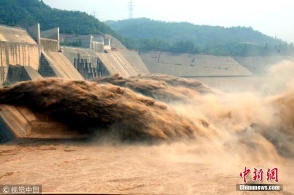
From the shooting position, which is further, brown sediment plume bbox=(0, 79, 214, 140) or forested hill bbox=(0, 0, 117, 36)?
forested hill bbox=(0, 0, 117, 36)

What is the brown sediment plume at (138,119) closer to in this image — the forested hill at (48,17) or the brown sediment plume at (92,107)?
the brown sediment plume at (92,107)

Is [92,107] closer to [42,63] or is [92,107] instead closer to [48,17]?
[42,63]

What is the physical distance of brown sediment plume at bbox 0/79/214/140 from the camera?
10.7 metres

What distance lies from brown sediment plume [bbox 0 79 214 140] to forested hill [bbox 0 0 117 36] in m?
67.1

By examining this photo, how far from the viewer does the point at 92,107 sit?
428 inches

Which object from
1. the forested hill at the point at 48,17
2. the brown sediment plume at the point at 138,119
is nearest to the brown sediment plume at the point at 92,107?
the brown sediment plume at the point at 138,119

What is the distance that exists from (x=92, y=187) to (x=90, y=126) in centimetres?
447

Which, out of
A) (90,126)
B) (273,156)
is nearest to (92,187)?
(90,126)

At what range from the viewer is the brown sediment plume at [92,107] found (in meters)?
10.7

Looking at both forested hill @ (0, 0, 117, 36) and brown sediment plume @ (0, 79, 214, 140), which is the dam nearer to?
brown sediment plume @ (0, 79, 214, 140)

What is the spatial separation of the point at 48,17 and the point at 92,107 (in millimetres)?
82994

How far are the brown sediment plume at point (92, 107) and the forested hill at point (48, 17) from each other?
220 ft

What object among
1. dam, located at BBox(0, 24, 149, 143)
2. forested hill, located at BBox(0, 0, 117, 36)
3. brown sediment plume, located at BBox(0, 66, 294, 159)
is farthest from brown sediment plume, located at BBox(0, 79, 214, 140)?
forested hill, located at BBox(0, 0, 117, 36)

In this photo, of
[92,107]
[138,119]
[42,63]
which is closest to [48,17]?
[42,63]
